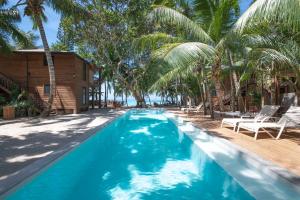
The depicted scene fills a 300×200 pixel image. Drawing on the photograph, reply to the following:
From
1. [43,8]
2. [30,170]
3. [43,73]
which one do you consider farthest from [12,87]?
[30,170]

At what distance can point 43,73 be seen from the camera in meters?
23.8

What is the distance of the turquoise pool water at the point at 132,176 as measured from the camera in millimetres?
5305

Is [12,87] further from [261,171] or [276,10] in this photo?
[261,171]

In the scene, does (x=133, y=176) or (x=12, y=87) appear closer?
(x=133, y=176)

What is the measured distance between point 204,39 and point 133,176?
7.74m

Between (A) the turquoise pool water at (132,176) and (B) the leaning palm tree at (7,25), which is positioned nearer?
(A) the turquoise pool water at (132,176)

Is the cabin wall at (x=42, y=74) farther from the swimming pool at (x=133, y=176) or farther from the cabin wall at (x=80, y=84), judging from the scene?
the swimming pool at (x=133, y=176)

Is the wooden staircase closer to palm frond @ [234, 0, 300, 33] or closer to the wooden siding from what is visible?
the wooden siding

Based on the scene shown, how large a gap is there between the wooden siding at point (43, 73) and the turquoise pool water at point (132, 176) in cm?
1457

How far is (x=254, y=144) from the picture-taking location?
7.97 meters

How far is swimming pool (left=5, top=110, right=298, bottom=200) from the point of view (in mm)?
5305

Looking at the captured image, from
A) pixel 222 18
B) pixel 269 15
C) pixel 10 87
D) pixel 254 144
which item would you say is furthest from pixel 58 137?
pixel 10 87

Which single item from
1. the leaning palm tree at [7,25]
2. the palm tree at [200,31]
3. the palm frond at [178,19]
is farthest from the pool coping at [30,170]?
the leaning palm tree at [7,25]

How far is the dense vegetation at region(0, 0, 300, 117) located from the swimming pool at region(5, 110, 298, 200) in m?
3.16
